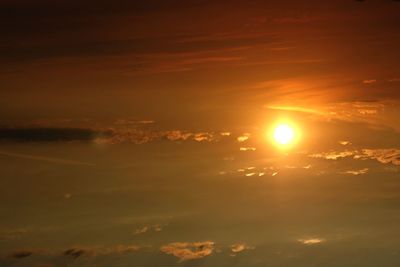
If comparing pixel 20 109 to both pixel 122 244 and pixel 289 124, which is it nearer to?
pixel 289 124

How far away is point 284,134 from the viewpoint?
13797 mm

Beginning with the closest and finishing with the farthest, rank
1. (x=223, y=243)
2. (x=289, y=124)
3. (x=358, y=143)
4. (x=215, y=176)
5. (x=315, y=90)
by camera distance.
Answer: (x=223, y=243)
(x=215, y=176)
(x=358, y=143)
(x=289, y=124)
(x=315, y=90)

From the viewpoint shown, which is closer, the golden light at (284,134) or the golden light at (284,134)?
the golden light at (284,134)

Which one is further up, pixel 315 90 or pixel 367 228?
pixel 315 90

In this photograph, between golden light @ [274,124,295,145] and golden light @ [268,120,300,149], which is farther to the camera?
golden light @ [274,124,295,145]

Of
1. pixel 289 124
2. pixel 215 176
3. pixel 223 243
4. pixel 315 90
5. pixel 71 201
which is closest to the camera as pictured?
pixel 223 243

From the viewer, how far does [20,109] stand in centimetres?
1546

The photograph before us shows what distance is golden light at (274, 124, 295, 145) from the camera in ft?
44.2

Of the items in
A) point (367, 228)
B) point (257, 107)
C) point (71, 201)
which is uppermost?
point (257, 107)

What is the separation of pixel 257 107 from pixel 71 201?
4993 millimetres

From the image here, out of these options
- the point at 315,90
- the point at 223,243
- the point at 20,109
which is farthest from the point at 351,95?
the point at 223,243

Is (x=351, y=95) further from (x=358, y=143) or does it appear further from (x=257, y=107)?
(x=358, y=143)

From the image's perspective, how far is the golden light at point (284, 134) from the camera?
13.5 metres

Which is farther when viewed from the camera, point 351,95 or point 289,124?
point 351,95
